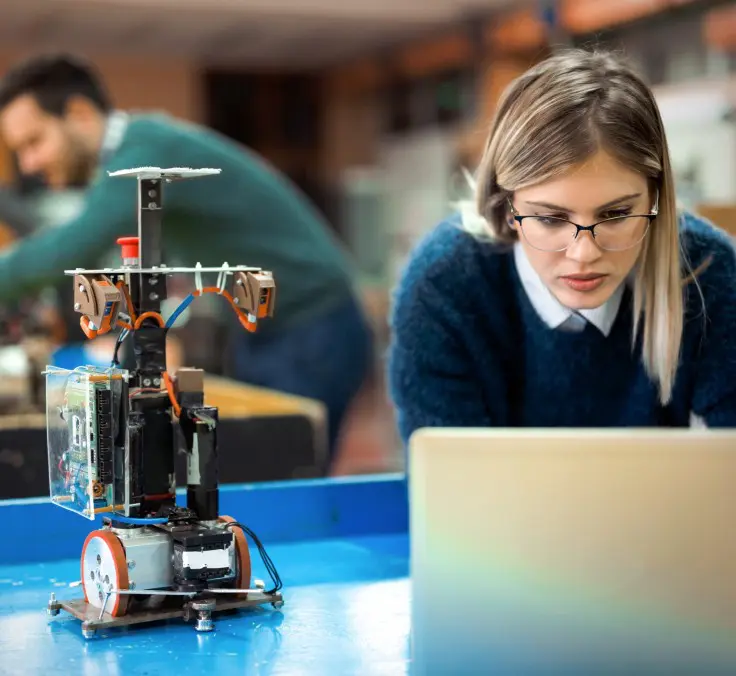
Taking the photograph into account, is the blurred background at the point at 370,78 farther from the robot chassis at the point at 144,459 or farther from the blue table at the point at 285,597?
the robot chassis at the point at 144,459

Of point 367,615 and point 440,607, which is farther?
point 367,615

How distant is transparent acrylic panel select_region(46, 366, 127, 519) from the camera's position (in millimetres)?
1098

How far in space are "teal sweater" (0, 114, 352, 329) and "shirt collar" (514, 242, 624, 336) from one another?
1.23 metres

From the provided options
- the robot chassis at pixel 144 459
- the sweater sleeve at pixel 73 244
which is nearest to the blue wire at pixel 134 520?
the robot chassis at pixel 144 459

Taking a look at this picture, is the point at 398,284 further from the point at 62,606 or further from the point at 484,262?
the point at 62,606

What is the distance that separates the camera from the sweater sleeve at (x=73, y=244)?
103 inches

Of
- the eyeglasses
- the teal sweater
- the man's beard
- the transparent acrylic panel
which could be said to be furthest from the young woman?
the man's beard

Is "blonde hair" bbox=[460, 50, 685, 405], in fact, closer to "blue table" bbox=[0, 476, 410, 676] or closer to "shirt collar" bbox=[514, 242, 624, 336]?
"shirt collar" bbox=[514, 242, 624, 336]

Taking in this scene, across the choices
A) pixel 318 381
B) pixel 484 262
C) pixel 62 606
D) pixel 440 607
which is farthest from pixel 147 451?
pixel 318 381

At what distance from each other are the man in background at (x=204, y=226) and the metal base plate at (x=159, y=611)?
1.57 meters

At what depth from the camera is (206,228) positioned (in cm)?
283

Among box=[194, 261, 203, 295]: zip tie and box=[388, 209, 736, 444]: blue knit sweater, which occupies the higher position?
box=[194, 261, 203, 295]: zip tie

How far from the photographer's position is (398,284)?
4.82ft

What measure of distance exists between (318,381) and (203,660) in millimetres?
2024
